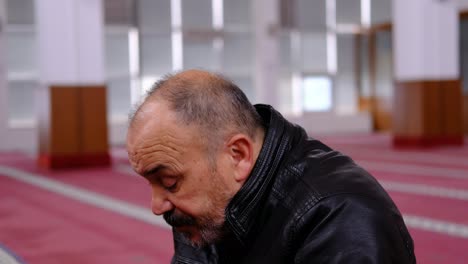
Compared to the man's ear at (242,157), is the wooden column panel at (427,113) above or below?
below

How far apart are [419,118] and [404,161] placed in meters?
2.24

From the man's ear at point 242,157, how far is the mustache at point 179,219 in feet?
0.46

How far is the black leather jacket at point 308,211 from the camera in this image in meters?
1.27

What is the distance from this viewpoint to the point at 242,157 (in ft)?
4.68

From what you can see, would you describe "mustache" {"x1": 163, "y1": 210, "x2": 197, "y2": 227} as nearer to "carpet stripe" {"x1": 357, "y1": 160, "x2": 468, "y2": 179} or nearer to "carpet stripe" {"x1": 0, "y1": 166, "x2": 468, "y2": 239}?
"carpet stripe" {"x1": 0, "y1": 166, "x2": 468, "y2": 239}

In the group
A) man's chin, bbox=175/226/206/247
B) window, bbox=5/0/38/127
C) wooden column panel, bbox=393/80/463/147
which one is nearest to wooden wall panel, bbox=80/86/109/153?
window, bbox=5/0/38/127

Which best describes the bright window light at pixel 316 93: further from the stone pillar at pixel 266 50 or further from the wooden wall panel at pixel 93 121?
the wooden wall panel at pixel 93 121

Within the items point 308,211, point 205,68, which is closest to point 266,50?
point 205,68

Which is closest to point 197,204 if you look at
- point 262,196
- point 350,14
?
point 262,196

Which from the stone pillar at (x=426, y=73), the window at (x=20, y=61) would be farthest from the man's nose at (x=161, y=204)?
the window at (x=20, y=61)

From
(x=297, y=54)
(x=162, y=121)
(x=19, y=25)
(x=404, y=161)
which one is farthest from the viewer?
(x=297, y=54)

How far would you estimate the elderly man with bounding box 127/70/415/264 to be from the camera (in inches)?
53.2

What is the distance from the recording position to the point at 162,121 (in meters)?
1.40

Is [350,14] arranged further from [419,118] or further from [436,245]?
[436,245]
